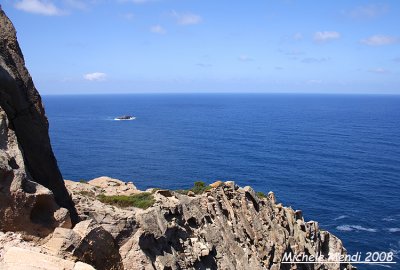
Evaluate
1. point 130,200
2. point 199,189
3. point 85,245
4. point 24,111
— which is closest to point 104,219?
point 130,200

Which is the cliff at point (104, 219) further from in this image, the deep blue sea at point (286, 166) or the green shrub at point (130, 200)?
the deep blue sea at point (286, 166)

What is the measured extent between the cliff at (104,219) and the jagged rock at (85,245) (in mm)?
47

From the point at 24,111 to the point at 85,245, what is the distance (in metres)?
8.94

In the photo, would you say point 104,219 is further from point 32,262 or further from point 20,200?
point 32,262

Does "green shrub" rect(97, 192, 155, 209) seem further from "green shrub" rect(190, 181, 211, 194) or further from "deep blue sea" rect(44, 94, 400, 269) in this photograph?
"deep blue sea" rect(44, 94, 400, 269)

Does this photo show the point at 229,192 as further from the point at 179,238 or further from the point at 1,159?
the point at 1,159

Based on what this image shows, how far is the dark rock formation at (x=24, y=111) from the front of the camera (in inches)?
828

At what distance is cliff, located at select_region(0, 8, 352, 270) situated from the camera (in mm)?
17453

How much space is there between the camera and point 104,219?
26.3 meters

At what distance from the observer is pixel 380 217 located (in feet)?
284

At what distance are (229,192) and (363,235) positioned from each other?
48978 millimetres

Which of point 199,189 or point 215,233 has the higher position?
point 199,189

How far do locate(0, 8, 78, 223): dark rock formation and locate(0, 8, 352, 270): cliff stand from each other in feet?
0.19

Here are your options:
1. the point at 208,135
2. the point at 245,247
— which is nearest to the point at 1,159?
the point at 245,247
